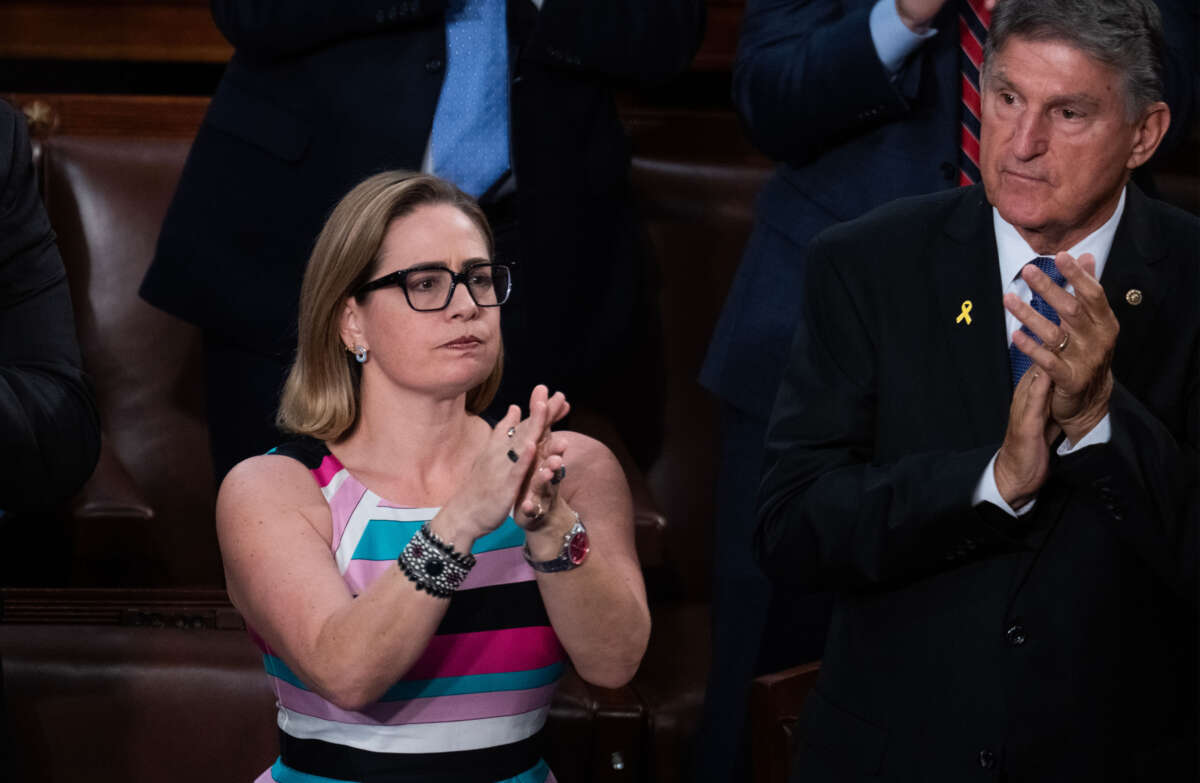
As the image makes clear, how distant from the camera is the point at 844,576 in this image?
158 cm

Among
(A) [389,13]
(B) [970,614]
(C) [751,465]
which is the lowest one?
(C) [751,465]

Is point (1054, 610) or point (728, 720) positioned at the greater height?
point (1054, 610)

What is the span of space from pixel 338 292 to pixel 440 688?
1.42ft

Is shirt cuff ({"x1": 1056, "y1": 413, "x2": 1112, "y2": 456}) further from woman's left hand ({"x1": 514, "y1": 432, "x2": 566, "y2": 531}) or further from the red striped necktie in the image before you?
the red striped necktie

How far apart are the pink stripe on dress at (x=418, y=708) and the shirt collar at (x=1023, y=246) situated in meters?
0.65

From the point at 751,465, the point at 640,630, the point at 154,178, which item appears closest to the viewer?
the point at 640,630

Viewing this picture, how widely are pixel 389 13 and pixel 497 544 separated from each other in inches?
29.2

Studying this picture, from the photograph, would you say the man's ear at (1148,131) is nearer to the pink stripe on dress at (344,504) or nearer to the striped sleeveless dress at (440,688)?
the striped sleeveless dress at (440,688)

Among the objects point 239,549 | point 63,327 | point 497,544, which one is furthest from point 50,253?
point 497,544

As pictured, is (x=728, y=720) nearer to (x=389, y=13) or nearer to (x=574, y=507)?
(x=574, y=507)

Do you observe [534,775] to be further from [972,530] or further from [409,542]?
[972,530]

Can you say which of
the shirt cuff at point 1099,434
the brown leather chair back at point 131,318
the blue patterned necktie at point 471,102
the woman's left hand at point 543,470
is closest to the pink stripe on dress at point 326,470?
the woman's left hand at point 543,470

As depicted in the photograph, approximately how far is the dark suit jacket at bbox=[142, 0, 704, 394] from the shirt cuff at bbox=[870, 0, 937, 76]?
35 cm

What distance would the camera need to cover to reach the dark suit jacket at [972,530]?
1.50 metres
